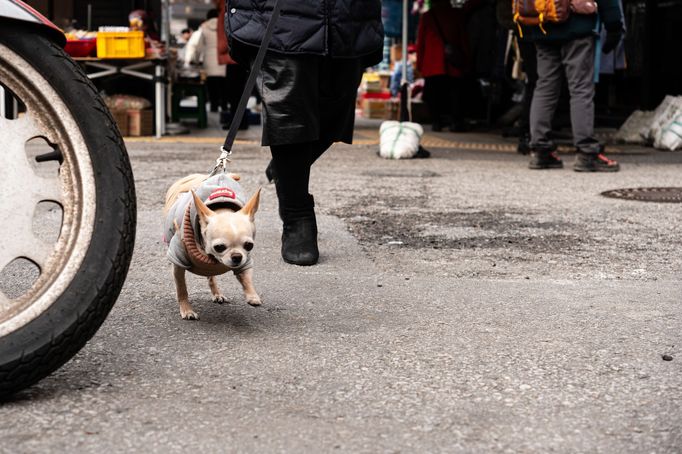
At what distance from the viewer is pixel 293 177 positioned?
4777 millimetres

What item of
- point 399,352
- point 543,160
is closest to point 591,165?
point 543,160

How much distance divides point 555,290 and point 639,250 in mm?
1130

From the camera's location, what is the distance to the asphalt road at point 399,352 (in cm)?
246

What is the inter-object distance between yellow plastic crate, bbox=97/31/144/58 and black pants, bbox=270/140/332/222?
818 centimetres

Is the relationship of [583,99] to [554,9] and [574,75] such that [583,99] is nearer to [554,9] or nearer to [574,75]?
[574,75]

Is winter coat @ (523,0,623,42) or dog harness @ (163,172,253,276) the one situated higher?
winter coat @ (523,0,623,42)

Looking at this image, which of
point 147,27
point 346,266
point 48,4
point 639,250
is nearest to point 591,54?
point 639,250

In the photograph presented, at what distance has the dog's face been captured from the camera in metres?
3.19

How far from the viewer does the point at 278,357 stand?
311 centimetres

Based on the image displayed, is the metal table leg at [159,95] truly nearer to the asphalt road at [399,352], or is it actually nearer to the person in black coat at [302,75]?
the asphalt road at [399,352]

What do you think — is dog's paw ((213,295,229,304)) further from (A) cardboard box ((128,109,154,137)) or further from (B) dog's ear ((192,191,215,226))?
(A) cardboard box ((128,109,154,137))

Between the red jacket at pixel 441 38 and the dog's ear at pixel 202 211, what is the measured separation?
38.3ft

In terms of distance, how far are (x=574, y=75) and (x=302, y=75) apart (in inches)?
178

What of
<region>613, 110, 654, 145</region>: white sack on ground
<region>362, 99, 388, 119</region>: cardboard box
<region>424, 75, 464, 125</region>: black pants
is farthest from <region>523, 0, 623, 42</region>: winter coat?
<region>362, 99, 388, 119</region>: cardboard box
